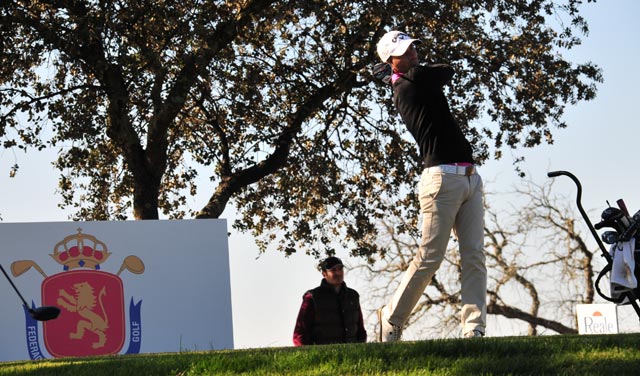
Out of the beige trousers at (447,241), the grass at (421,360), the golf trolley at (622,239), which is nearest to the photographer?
the grass at (421,360)

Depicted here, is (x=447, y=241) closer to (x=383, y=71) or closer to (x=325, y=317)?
(x=383, y=71)

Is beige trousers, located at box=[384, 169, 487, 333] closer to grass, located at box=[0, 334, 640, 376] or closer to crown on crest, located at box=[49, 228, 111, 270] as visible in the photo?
grass, located at box=[0, 334, 640, 376]

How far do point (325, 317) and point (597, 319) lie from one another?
8.91 m

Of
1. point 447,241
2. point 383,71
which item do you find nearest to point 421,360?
point 447,241

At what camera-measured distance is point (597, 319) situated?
60.0 feet

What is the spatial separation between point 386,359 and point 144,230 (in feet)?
19.5

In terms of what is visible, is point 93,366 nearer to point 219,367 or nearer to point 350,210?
point 219,367

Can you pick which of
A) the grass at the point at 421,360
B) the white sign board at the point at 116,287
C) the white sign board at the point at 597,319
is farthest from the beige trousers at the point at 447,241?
the white sign board at the point at 597,319

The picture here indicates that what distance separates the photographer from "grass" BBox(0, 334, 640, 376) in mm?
6020

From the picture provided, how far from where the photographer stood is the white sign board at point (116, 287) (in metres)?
11.2

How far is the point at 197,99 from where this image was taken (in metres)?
21.3

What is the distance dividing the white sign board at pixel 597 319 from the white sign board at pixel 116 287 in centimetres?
849

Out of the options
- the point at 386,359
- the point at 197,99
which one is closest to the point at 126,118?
the point at 197,99

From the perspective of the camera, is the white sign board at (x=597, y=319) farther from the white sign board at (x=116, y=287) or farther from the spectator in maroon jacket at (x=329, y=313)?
the white sign board at (x=116, y=287)
